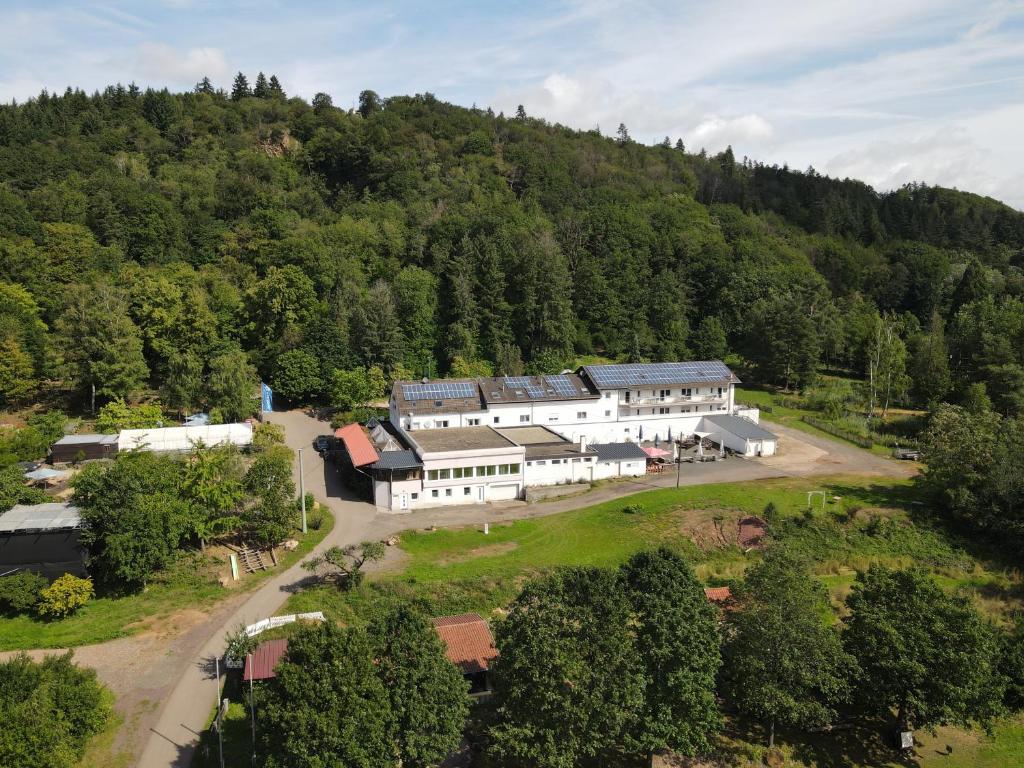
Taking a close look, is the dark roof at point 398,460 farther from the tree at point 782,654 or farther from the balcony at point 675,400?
the tree at point 782,654

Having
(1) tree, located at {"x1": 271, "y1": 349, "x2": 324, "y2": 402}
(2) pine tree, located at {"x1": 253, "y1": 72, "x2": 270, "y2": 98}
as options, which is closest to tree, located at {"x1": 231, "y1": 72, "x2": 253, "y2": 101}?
(2) pine tree, located at {"x1": 253, "y1": 72, "x2": 270, "y2": 98}

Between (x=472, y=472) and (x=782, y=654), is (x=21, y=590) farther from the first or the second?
(x=782, y=654)

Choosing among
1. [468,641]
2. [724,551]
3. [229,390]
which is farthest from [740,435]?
[229,390]

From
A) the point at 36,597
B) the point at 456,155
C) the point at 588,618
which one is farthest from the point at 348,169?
the point at 588,618

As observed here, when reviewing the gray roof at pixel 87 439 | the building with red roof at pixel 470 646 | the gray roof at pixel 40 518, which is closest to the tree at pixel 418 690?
the building with red roof at pixel 470 646

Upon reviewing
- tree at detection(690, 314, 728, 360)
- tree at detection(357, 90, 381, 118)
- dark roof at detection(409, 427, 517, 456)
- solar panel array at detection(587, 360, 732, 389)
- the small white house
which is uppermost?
tree at detection(357, 90, 381, 118)

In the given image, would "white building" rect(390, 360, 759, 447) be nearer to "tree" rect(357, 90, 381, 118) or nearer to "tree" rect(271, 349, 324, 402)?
"tree" rect(271, 349, 324, 402)
